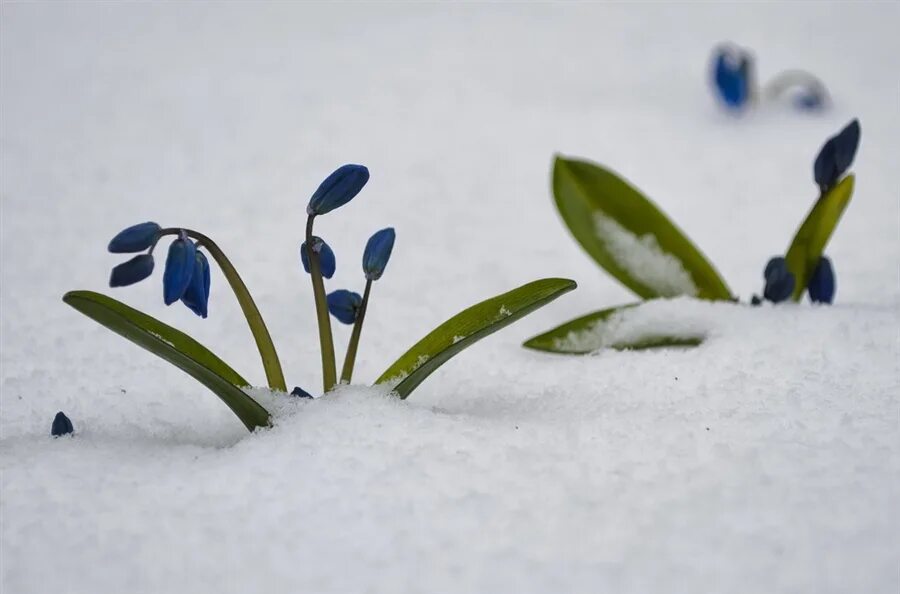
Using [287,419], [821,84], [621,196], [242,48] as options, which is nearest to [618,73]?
[821,84]

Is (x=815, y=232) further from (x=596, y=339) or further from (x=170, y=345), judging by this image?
(x=170, y=345)

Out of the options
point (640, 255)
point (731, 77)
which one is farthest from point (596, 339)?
point (731, 77)

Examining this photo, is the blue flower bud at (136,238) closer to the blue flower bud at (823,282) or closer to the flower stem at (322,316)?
the flower stem at (322,316)

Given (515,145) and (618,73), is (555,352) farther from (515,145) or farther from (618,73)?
(618,73)

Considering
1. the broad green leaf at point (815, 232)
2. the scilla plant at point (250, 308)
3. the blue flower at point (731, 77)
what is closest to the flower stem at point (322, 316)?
the scilla plant at point (250, 308)

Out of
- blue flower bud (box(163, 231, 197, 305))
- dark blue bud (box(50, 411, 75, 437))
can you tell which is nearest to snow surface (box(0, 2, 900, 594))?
dark blue bud (box(50, 411, 75, 437))

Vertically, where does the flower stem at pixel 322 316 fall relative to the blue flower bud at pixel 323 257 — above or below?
below
